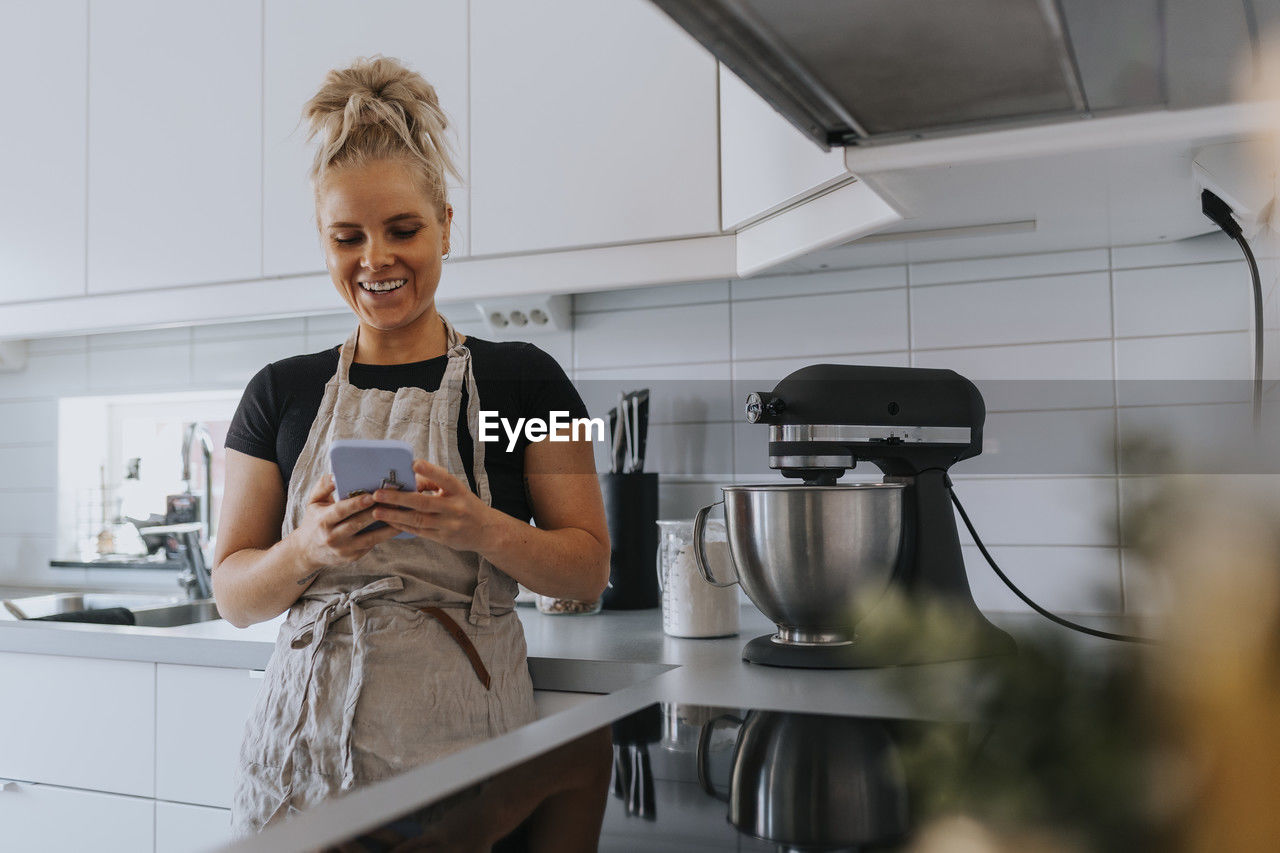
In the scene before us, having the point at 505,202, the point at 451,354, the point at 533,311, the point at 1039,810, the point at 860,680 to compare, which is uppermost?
the point at 505,202

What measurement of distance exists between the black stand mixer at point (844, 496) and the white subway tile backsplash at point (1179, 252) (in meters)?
0.52

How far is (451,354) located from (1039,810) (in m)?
1.02

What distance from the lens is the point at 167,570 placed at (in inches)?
89.3

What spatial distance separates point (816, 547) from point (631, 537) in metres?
0.66

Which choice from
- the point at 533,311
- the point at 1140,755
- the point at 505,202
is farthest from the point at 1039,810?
the point at 533,311

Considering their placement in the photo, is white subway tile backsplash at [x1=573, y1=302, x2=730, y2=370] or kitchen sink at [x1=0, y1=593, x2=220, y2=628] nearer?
white subway tile backsplash at [x1=573, y1=302, x2=730, y2=370]

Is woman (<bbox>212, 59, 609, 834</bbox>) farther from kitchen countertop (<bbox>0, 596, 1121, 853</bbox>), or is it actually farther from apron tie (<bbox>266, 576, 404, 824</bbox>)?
kitchen countertop (<bbox>0, 596, 1121, 853</bbox>)

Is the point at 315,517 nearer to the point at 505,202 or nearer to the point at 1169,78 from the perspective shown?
the point at 505,202

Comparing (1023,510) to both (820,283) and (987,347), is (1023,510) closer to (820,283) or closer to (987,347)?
(987,347)

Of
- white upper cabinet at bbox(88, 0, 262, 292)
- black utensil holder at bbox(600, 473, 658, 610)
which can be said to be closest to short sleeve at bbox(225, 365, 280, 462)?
black utensil holder at bbox(600, 473, 658, 610)

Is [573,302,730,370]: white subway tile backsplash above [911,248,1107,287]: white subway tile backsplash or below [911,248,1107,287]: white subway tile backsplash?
below

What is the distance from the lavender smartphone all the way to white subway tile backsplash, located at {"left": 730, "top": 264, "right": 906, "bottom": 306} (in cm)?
98

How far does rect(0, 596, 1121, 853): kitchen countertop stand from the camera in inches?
15.6

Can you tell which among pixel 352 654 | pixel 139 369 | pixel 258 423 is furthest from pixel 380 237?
pixel 139 369
